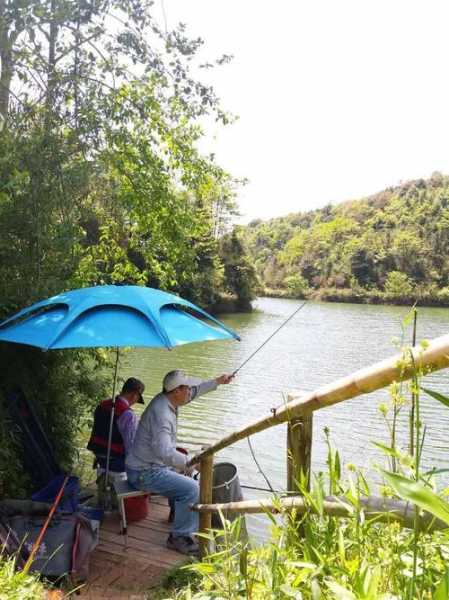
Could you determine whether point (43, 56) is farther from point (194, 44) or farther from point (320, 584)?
point (320, 584)

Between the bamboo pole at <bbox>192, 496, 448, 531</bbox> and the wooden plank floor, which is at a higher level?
the bamboo pole at <bbox>192, 496, 448, 531</bbox>

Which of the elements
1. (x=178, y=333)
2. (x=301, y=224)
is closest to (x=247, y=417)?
(x=178, y=333)

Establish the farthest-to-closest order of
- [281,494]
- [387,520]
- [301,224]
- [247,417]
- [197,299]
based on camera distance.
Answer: [301,224], [197,299], [247,417], [281,494], [387,520]

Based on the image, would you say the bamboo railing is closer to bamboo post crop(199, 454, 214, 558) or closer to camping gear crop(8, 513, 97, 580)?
bamboo post crop(199, 454, 214, 558)

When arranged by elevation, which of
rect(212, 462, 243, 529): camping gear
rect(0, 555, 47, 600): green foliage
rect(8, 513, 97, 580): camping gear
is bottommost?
rect(8, 513, 97, 580): camping gear

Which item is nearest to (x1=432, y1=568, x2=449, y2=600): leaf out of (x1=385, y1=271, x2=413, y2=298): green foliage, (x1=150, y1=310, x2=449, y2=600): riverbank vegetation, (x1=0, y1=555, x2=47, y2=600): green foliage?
(x1=150, y1=310, x2=449, y2=600): riverbank vegetation

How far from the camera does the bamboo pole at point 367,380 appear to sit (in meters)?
1.17

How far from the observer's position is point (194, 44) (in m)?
6.36

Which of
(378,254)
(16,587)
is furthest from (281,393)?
(378,254)

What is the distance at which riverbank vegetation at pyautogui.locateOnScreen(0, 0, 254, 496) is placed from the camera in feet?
Answer: 13.9

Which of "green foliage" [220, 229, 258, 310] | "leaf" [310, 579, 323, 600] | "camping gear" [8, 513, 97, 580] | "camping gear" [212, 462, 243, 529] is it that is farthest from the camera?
"green foliage" [220, 229, 258, 310]

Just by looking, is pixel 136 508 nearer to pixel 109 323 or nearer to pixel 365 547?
pixel 109 323

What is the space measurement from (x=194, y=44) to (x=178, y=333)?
13.7 feet

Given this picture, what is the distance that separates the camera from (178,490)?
3.73m
